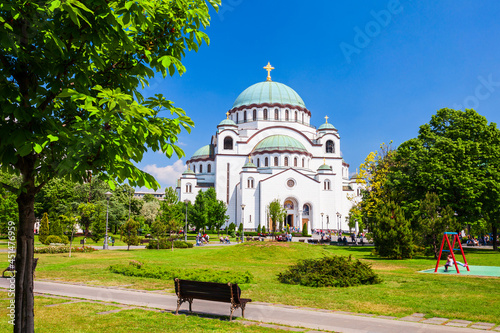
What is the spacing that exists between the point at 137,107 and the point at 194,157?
221ft

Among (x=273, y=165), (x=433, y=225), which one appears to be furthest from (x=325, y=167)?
(x=433, y=225)

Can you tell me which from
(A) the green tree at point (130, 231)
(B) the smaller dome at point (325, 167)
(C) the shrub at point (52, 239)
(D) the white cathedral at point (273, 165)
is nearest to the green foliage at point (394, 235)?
(A) the green tree at point (130, 231)

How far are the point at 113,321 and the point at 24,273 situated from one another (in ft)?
9.93

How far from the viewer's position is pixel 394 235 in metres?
22.1

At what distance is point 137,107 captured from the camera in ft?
12.7

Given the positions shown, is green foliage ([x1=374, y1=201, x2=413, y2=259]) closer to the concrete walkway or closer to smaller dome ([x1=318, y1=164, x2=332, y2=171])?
the concrete walkway

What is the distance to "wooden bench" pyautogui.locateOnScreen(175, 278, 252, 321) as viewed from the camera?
Answer: 25.6ft

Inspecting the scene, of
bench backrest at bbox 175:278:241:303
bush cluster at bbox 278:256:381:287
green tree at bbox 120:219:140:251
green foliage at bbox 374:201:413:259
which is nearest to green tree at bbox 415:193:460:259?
green foliage at bbox 374:201:413:259

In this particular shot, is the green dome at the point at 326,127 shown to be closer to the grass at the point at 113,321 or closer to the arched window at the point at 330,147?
the arched window at the point at 330,147

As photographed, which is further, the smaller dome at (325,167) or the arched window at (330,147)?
the arched window at (330,147)

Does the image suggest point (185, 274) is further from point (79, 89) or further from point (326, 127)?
point (326, 127)

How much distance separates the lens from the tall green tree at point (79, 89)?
3859 mm

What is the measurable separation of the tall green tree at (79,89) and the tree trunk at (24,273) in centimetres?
1

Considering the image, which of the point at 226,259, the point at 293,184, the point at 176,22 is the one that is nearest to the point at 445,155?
the point at 226,259
